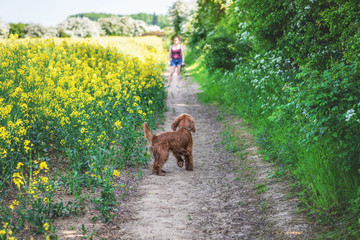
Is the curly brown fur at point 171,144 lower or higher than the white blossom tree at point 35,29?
lower

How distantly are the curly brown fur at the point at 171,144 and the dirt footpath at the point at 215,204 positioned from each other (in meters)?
0.25

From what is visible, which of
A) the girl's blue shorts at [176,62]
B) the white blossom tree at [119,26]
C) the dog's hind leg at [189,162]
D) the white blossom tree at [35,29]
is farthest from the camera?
the white blossom tree at [119,26]

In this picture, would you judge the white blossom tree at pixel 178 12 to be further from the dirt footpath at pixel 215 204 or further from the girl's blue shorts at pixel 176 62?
the dirt footpath at pixel 215 204

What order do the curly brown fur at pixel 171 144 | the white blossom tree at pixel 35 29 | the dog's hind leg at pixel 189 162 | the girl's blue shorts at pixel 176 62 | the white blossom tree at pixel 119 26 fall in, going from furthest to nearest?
the white blossom tree at pixel 119 26, the white blossom tree at pixel 35 29, the girl's blue shorts at pixel 176 62, the dog's hind leg at pixel 189 162, the curly brown fur at pixel 171 144

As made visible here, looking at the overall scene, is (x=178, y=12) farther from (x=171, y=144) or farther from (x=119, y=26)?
(x=119, y=26)

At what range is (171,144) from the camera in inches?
276

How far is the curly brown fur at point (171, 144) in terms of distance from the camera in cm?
686

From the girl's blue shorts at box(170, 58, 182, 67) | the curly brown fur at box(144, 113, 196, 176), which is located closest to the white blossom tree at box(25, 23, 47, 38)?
the girl's blue shorts at box(170, 58, 182, 67)

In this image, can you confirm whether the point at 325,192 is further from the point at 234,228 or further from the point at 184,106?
the point at 184,106

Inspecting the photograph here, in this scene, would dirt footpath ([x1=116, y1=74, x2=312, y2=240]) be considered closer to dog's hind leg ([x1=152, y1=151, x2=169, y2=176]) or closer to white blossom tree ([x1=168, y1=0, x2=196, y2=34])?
dog's hind leg ([x1=152, y1=151, x2=169, y2=176])

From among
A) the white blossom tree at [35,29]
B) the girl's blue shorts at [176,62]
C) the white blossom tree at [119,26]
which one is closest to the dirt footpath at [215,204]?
the girl's blue shorts at [176,62]

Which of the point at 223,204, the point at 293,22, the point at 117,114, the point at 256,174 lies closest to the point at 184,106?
the point at 117,114

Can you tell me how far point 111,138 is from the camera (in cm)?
780

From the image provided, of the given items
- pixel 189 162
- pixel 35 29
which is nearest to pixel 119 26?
pixel 35 29
